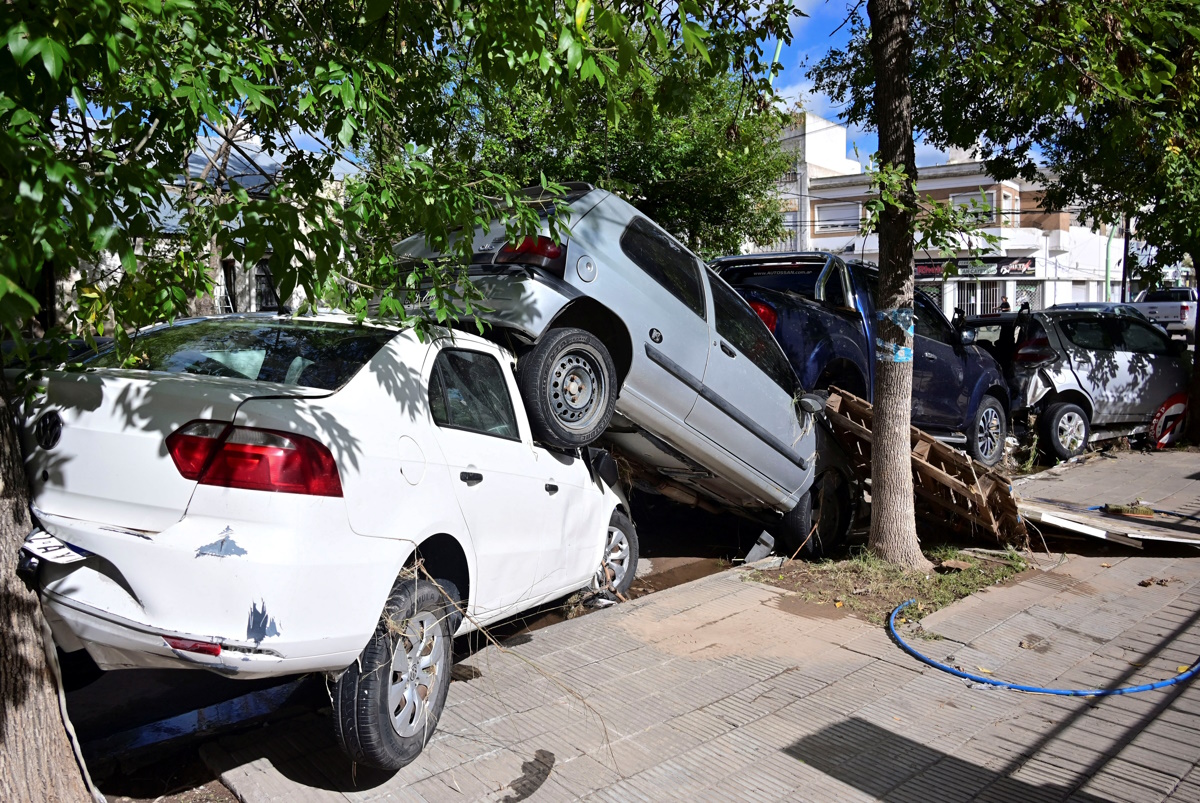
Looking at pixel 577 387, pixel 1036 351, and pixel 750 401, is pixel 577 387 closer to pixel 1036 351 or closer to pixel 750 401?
pixel 750 401

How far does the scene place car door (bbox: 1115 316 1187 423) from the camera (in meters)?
12.5

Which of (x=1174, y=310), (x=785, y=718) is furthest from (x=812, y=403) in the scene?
(x=1174, y=310)

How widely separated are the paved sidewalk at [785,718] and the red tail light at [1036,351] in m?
5.74

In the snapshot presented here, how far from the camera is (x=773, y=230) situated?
15758mm

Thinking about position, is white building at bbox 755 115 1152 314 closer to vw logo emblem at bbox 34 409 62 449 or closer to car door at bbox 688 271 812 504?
car door at bbox 688 271 812 504

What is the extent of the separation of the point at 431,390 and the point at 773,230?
12397 millimetres

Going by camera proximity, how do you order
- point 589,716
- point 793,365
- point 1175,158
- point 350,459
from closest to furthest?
point 350,459 → point 589,716 → point 793,365 → point 1175,158

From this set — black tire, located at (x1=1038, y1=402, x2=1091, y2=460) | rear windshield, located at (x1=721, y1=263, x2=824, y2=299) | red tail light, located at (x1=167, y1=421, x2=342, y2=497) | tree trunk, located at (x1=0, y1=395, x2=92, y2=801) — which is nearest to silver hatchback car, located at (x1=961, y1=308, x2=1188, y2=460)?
black tire, located at (x1=1038, y1=402, x2=1091, y2=460)

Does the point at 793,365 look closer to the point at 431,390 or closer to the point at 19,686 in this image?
the point at 431,390

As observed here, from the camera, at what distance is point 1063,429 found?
467 inches

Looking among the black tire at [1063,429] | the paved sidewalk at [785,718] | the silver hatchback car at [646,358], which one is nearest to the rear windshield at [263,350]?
the silver hatchback car at [646,358]

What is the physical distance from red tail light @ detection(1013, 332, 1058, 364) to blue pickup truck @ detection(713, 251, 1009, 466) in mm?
1222

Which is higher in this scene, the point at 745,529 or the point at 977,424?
the point at 977,424

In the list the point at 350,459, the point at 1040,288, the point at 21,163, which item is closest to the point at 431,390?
the point at 350,459
